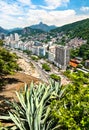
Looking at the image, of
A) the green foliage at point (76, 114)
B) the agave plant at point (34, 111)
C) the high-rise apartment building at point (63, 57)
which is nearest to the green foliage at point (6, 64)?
the agave plant at point (34, 111)

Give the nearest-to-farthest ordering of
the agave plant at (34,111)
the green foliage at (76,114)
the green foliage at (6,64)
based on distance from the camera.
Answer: the green foliage at (76,114) → the agave plant at (34,111) → the green foliage at (6,64)

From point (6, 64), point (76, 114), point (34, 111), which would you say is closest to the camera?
point (76, 114)

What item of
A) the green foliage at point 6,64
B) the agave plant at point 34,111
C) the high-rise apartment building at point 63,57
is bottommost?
the high-rise apartment building at point 63,57

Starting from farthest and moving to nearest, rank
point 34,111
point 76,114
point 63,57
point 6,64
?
point 63,57
point 6,64
point 34,111
point 76,114

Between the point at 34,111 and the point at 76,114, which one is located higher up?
the point at 76,114

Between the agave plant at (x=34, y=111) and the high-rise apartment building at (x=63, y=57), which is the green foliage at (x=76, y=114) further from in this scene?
the high-rise apartment building at (x=63, y=57)

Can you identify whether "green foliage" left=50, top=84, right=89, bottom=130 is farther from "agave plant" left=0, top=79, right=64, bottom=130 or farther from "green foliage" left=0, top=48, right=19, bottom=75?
"green foliage" left=0, top=48, right=19, bottom=75

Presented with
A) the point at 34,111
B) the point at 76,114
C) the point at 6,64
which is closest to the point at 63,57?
the point at 6,64

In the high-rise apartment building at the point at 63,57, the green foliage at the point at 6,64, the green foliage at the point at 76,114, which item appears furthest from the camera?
the high-rise apartment building at the point at 63,57

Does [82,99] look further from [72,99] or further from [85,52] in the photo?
[85,52]

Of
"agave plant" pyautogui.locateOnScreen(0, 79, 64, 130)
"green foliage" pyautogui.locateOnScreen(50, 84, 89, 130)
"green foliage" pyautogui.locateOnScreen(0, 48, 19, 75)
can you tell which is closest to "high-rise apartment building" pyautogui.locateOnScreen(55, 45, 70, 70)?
"green foliage" pyautogui.locateOnScreen(0, 48, 19, 75)

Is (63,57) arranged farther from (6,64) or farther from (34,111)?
(34,111)
